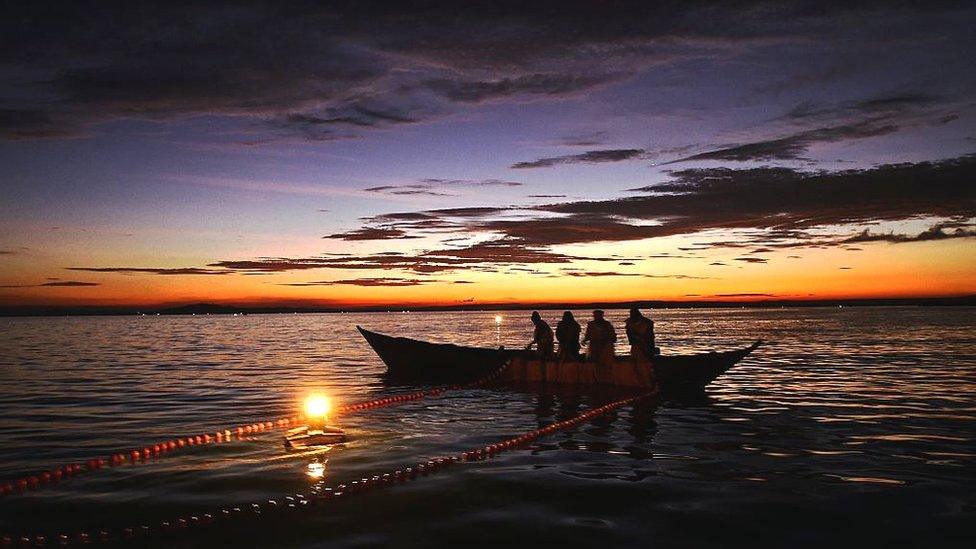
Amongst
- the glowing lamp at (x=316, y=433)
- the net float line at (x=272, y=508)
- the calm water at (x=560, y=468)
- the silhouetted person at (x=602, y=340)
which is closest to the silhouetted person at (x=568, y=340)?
the silhouetted person at (x=602, y=340)

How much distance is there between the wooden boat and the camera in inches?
843

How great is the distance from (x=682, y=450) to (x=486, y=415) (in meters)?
6.15

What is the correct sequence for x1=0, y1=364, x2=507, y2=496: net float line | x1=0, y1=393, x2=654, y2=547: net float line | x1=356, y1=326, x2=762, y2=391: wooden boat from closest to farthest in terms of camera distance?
x1=0, y1=393, x2=654, y2=547: net float line → x1=0, y1=364, x2=507, y2=496: net float line → x1=356, y1=326, x2=762, y2=391: wooden boat

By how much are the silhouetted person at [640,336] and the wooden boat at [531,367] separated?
1.03ft

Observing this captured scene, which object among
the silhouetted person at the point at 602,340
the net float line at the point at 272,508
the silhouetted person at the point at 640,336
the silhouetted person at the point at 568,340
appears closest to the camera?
the net float line at the point at 272,508

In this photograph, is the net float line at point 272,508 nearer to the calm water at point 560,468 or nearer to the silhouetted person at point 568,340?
the calm water at point 560,468

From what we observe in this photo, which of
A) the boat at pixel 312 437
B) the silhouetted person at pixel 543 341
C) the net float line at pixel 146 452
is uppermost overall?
the silhouetted person at pixel 543 341

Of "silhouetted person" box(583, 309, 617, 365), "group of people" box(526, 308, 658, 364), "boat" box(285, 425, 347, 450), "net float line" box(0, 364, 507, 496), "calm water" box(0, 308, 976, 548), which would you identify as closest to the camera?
"calm water" box(0, 308, 976, 548)

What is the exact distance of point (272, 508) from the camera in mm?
9164

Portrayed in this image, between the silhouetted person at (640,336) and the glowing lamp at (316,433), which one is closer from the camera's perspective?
the glowing lamp at (316,433)

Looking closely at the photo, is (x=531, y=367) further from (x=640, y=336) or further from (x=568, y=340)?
(x=640, y=336)

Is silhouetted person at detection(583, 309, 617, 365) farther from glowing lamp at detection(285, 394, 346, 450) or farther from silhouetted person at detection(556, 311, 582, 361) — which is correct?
glowing lamp at detection(285, 394, 346, 450)

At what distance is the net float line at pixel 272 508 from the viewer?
812cm

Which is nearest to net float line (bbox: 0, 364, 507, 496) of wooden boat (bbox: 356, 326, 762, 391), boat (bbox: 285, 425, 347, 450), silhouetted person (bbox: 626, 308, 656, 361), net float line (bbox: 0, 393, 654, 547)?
boat (bbox: 285, 425, 347, 450)
